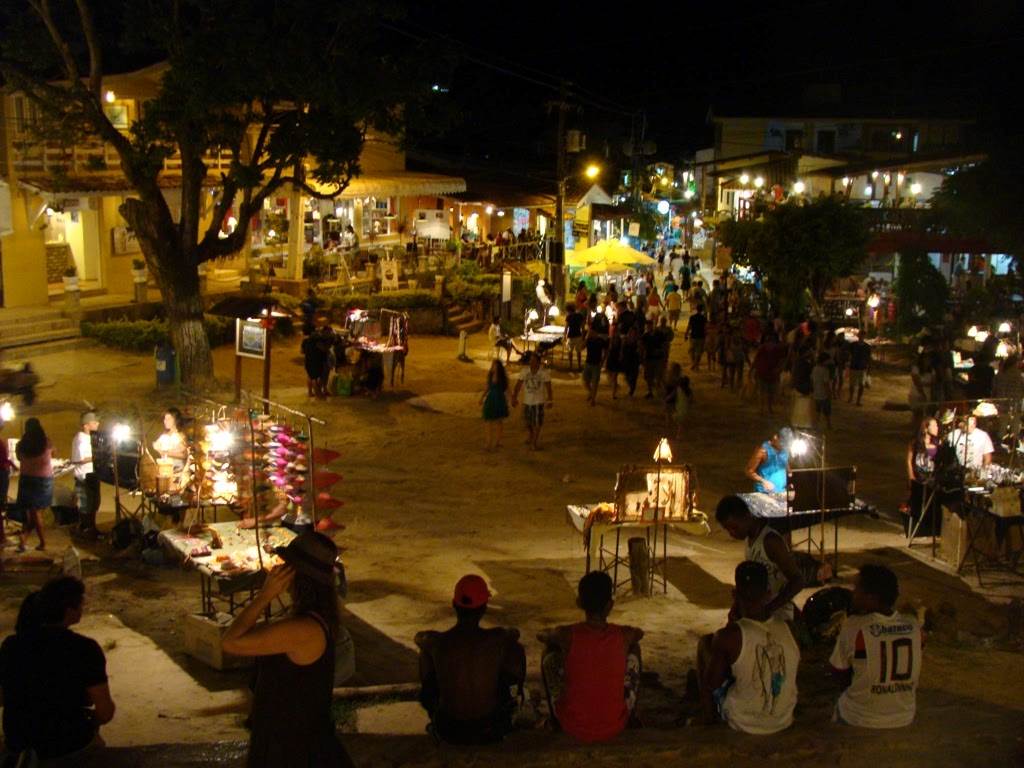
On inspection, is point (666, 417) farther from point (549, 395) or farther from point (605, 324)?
point (605, 324)

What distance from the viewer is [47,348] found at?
76.6ft

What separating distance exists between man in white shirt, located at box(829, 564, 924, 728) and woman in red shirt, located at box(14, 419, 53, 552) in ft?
27.1

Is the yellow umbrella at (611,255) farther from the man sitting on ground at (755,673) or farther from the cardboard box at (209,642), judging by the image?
the man sitting on ground at (755,673)

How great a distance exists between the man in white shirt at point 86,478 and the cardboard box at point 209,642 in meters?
3.78

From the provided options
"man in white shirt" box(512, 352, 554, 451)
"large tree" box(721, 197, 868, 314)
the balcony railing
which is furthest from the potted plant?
"large tree" box(721, 197, 868, 314)

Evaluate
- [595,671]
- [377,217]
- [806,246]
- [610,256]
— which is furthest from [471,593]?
[377,217]

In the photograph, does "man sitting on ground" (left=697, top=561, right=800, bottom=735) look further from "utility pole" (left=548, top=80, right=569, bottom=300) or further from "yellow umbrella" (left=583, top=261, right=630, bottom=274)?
"utility pole" (left=548, top=80, right=569, bottom=300)

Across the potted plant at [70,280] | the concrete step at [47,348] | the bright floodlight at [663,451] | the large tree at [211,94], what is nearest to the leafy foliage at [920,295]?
the large tree at [211,94]

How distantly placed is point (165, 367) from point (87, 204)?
7.48 meters

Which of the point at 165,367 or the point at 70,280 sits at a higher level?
the point at 70,280

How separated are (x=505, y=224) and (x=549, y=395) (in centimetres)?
2976

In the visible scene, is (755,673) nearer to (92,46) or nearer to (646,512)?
(646,512)

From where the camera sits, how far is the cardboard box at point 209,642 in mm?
8133

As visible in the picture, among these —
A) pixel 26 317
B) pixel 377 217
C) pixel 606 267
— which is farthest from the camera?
pixel 377 217
